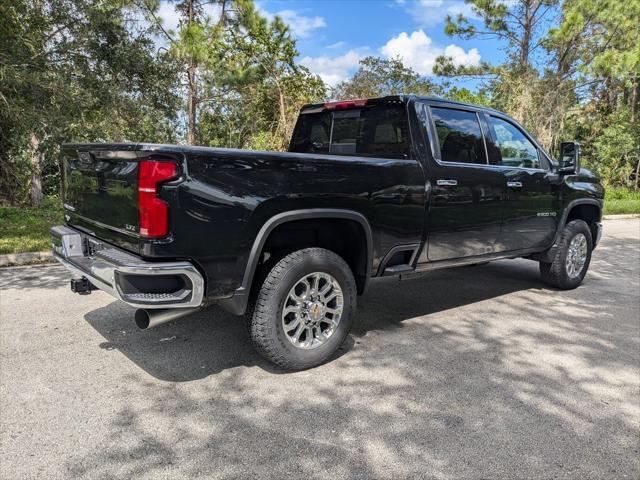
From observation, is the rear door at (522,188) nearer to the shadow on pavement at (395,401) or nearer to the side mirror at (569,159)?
the side mirror at (569,159)

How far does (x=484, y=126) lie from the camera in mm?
4840

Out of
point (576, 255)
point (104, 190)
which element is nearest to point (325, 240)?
point (104, 190)

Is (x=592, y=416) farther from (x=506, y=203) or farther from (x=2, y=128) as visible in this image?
(x=2, y=128)

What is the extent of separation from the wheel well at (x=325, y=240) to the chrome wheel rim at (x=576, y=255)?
10.4ft

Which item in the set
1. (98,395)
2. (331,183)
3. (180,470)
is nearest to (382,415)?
(180,470)

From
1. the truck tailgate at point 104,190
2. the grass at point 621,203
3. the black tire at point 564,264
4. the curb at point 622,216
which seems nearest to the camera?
the truck tailgate at point 104,190

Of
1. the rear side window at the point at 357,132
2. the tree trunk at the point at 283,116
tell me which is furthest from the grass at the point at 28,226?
the tree trunk at the point at 283,116

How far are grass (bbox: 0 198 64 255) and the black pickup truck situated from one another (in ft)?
12.6

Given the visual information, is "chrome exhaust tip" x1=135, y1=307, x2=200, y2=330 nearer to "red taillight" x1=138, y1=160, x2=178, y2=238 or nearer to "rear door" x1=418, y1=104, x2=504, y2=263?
"red taillight" x1=138, y1=160, x2=178, y2=238

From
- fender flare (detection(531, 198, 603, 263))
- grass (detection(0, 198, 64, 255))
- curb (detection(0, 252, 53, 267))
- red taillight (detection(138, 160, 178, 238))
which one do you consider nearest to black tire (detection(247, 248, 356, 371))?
red taillight (detection(138, 160, 178, 238))

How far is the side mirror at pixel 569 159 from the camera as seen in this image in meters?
5.39

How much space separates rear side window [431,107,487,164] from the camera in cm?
441

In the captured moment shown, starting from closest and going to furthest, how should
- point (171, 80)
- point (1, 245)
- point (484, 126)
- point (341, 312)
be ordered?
1. point (341, 312)
2. point (484, 126)
3. point (1, 245)
4. point (171, 80)

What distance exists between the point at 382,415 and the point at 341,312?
0.92m
